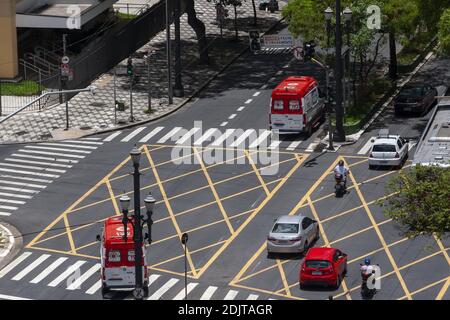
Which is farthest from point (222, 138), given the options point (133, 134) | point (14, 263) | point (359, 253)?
point (14, 263)

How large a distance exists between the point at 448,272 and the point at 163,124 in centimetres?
2977

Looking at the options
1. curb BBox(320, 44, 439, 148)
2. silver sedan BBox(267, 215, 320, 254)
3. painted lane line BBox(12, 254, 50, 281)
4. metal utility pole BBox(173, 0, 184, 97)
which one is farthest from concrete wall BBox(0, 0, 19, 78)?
silver sedan BBox(267, 215, 320, 254)

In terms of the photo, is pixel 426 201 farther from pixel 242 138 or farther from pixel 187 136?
pixel 187 136

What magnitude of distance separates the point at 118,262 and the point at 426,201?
567 inches

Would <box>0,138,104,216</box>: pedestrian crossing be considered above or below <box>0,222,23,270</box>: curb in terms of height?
above

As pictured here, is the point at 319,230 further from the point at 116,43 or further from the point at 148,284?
the point at 116,43

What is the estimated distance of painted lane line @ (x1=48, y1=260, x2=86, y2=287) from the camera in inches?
2598

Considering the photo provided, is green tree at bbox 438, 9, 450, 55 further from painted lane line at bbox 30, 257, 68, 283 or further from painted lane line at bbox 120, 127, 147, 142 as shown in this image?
painted lane line at bbox 30, 257, 68, 283

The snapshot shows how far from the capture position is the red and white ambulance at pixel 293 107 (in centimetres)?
8431

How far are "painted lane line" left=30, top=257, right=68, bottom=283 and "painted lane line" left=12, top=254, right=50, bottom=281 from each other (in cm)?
72

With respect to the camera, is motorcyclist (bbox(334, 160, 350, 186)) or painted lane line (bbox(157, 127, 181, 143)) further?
painted lane line (bbox(157, 127, 181, 143))

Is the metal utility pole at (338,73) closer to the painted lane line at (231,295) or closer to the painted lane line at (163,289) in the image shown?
the painted lane line at (163,289)

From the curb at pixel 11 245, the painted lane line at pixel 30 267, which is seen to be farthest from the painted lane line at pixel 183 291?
the curb at pixel 11 245

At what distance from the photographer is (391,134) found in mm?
86125
